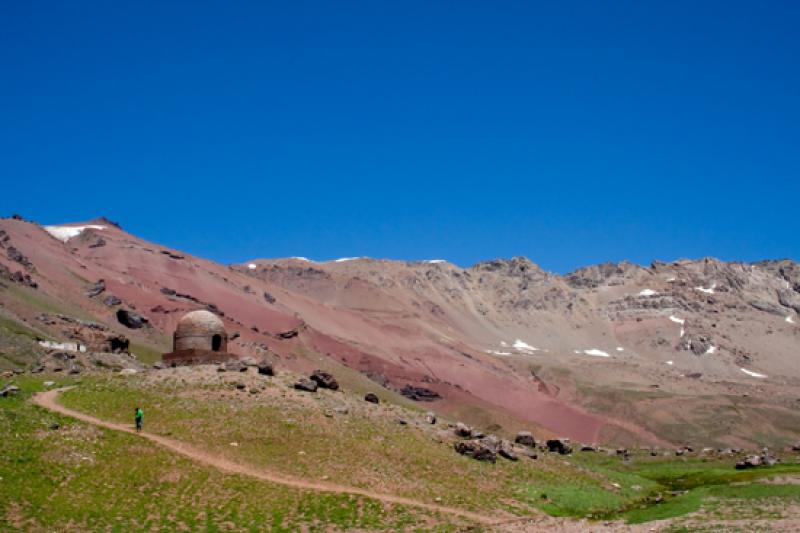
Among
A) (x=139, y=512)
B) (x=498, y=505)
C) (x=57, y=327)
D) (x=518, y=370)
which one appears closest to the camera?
(x=139, y=512)

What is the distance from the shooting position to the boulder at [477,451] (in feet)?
171

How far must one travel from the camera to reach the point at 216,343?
64875mm

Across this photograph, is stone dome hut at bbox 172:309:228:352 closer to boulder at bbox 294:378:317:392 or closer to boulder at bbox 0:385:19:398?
boulder at bbox 294:378:317:392

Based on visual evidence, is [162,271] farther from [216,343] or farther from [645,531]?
[645,531]

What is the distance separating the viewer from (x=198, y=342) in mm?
63938

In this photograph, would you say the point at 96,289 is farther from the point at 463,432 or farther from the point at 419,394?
the point at 463,432

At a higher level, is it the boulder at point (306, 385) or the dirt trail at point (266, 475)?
the boulder at point (306, 385)

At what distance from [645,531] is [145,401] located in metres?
31.0

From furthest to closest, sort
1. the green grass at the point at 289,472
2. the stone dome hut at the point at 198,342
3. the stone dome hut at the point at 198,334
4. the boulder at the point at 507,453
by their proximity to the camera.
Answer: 1. the stone dome hut at the point at 198,334
2. the stone dome hut at the point at 198,342
3. the boulder at the point at 507,453
4. the green grass at the point at 289,472

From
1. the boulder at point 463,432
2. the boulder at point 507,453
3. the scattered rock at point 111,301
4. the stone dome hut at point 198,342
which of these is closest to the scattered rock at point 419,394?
the scattered rock at point 111,301

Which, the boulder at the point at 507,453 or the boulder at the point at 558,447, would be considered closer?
the boulder at the point at 507,453

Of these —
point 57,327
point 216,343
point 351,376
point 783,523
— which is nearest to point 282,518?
point 783,523

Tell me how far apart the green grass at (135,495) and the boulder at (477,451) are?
12609 millimetres

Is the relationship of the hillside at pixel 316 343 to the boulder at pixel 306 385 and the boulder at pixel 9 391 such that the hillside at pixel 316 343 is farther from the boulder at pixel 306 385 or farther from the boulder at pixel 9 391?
the boulder at pixel 306 385
